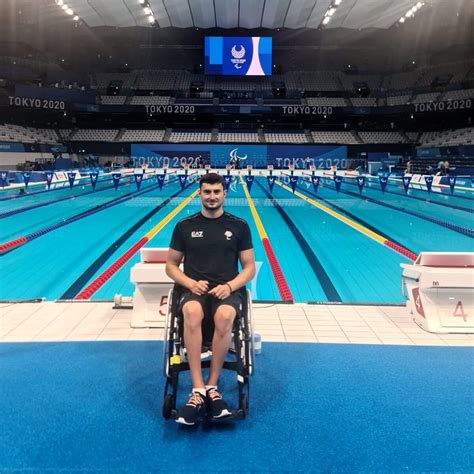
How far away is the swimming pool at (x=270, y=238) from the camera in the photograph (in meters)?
5.42

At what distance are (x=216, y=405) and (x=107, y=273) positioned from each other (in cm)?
379

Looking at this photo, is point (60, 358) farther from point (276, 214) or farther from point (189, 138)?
point (189, 138)

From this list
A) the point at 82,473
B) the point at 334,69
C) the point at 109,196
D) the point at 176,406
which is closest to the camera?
the point at 82,473

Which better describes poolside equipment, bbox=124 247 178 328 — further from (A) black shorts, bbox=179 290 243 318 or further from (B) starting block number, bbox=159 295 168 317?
(A) black shorts, bbox=179 290 243 318

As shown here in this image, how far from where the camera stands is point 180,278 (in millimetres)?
2678

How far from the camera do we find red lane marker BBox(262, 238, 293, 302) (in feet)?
16.0

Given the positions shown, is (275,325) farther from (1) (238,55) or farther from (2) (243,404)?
(1) (238,55)

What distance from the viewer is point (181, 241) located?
2805 millimetres

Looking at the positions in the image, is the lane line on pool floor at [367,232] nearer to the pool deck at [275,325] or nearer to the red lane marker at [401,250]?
the red lane marker at [401,250]

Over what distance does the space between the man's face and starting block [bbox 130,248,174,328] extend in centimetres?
107

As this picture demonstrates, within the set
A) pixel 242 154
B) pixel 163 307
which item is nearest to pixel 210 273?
pixel 163 307

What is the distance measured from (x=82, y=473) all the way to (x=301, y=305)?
269 centimetres

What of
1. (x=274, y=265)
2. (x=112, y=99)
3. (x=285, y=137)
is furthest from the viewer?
(x=112, y=99)

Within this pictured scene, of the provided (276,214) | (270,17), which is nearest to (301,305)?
(276,214)
